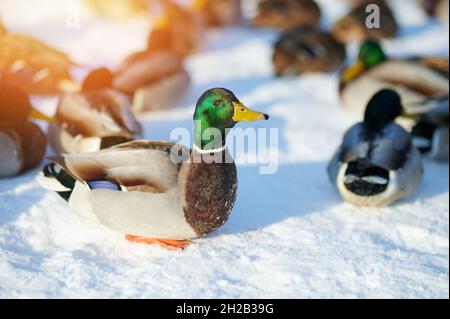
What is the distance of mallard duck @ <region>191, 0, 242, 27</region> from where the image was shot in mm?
9602

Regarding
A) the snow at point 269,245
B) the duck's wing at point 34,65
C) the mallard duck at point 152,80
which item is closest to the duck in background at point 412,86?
the snow at point 269,245

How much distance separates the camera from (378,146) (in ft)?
15.5

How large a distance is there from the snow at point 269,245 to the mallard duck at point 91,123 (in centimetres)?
38

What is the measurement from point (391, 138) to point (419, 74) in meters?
1.67

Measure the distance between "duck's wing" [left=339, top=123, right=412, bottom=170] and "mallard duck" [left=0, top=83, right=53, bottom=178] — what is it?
2227 millimetres

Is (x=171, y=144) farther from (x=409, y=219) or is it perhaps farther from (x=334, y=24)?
(x=334, y=24)

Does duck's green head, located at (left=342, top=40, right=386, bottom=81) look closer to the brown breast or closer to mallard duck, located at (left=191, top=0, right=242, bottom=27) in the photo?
mallard duck, located at (left=191, top=0, right=242, bottom=27)

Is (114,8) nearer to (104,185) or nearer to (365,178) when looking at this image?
(365,178)

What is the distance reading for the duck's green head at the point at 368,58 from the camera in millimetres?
6941

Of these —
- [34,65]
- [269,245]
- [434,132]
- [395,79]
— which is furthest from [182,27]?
[269,245]

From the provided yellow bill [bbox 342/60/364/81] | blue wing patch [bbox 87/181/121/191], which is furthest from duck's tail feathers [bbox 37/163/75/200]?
yellow bill [bbox 342/60/364/81]

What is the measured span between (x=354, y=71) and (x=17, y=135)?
353 cm

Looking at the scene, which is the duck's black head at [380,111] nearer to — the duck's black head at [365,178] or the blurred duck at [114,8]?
the duck's black head at [365,178]

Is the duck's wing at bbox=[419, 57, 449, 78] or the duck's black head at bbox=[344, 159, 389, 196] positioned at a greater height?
the duck's wing at bbox=[419, 57, 449, 78]
